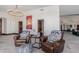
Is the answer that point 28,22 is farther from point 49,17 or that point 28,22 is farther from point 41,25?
point 49,17

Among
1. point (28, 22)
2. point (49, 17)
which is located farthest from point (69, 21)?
point (49, 17)

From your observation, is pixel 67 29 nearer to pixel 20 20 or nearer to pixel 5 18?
pixel 20 20

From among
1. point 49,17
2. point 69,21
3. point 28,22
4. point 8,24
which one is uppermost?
point 69,21

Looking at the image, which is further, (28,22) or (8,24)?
(8,24)

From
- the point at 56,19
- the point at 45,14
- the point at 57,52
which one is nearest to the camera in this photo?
the point at 57,52

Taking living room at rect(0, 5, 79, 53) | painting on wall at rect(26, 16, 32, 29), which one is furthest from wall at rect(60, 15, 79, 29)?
painting on wall at rect(26, 16, 32, 29)

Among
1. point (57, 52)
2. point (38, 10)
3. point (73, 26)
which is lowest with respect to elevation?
point (57, 52)

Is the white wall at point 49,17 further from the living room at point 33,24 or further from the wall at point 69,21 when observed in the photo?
the wall at point 69,21

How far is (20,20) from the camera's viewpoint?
12867 mm

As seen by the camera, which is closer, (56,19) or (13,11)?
(13,11)

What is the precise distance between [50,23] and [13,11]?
3652 millimetres

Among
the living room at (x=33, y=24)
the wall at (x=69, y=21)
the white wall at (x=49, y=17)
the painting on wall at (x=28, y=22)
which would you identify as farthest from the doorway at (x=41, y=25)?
the wall at (x=69, y=21)
